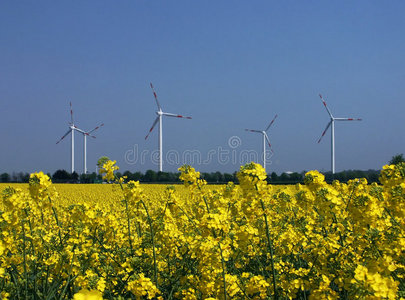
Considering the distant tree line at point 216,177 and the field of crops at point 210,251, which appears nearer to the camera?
the field of crops at point 210,251

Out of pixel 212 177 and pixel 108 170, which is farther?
pixel 212 177

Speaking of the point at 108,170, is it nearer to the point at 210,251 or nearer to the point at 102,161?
the point at 102,161

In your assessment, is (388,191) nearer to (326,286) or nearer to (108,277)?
(326,286)

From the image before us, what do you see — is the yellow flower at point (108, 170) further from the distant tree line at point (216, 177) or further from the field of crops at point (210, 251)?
the distant tree line at point (216, 177)

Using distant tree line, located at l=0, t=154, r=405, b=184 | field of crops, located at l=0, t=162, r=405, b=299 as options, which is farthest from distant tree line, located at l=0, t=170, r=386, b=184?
field of crops, located at l=0, t=162, r=405, b=299

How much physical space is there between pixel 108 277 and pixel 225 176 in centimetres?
4343

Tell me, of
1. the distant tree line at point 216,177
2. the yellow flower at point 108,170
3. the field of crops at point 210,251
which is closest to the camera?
the field of crops at point 210,251

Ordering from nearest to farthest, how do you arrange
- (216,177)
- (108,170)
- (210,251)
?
(210,251) < (108,170) < (216,177)

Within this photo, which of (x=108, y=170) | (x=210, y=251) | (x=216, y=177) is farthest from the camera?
(x=216, y=177)

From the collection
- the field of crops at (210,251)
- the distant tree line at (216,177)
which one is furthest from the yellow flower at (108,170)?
the distant tree line at (216,177)

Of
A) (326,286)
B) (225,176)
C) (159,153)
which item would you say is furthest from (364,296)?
(225,176)

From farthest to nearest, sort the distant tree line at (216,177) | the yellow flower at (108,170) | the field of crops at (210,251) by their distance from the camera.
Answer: the distant tree line at (216,177), the yellow flower at (108,170), the field of crops at (210,251)

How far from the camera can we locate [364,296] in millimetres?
2822

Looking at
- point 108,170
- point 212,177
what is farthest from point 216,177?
point 108,170
